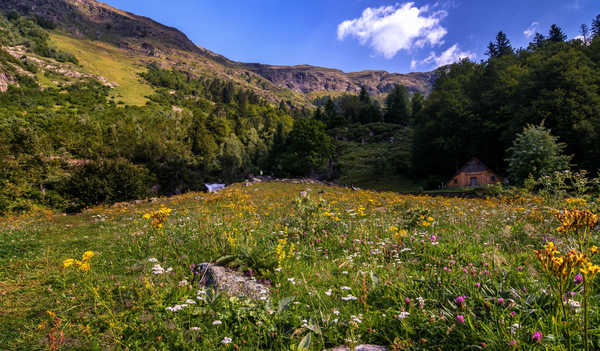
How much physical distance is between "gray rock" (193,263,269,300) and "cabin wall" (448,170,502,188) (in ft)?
148

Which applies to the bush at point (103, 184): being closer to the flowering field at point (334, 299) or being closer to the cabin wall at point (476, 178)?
the flowering field at point (334, 299)

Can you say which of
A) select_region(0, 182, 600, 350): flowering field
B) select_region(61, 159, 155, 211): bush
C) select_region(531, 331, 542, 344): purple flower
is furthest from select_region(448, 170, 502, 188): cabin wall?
select_region(61, 159, 155, 211): bush

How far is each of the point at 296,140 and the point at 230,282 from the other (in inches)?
2021

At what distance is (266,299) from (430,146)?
54643mm

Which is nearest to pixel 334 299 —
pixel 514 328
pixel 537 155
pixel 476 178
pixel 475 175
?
pixel 514 328

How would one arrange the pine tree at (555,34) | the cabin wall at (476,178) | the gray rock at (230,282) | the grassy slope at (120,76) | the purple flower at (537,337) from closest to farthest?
the purple flower at (537,337)
the gray rock at (230,282)
the cabin wall at (476,178)
the pine tree at (555,34)
the grassy slope at (120,76)

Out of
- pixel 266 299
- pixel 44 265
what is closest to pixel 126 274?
pixel 44 265

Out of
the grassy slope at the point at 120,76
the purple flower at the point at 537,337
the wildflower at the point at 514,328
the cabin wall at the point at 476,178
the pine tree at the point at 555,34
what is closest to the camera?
the purple flower at the point at 537,337

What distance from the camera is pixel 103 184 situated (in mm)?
24297

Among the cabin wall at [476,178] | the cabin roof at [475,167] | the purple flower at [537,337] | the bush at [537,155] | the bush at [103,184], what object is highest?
the bush at [537,155]

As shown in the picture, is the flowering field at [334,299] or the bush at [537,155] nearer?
the flowering field at [334,299]

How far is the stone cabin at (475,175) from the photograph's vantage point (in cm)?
3903

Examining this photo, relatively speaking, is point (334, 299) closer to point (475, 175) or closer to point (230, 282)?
point (230, 282)

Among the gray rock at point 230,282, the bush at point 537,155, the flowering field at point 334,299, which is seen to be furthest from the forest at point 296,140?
the gray rock at point 230,282
